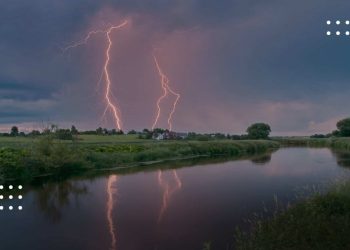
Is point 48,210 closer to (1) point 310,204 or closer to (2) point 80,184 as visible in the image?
(2) point 80,184

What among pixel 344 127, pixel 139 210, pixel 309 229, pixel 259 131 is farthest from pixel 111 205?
pixel 344 127

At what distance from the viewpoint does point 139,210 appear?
2094 cm

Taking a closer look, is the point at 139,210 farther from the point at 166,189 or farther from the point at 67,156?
the point at 67,156

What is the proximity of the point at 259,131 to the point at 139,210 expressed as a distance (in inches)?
3859

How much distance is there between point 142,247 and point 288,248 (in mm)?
6331

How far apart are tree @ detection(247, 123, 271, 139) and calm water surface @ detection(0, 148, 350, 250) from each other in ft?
261

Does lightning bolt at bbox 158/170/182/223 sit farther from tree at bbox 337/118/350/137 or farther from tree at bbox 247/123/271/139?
tree at bbox 337/118/350/137

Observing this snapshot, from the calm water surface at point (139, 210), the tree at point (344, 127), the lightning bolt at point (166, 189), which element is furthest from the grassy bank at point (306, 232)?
the tree at point (344, 127)

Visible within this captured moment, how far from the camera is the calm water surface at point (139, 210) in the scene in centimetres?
1555

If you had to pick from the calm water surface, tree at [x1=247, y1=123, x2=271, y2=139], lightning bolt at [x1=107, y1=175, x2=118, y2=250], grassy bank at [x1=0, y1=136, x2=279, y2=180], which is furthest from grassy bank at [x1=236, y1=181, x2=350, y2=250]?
tree at [x1=247, y1=123, x2=271, y2=139]

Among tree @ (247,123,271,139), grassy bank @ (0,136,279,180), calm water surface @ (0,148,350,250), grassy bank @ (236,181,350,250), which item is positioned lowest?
calm water surface @ (0,148,350,250)

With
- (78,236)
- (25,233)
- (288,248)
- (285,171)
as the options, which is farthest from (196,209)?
→ (285,171)

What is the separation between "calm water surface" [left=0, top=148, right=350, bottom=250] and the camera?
1555 centimetres

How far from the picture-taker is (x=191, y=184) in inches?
1217
